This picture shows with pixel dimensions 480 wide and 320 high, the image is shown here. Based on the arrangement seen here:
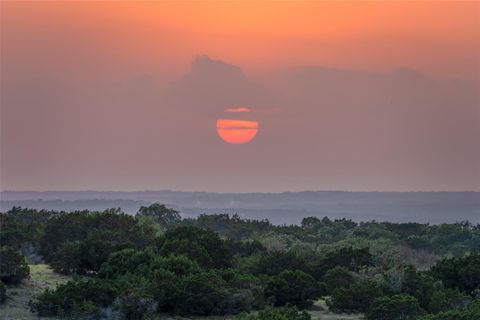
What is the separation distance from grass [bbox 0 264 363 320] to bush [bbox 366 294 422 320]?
3.20ft

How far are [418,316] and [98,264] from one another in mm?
15292

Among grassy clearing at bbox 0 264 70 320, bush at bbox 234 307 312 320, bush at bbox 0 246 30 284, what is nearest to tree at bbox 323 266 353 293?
bush at bbox 234 307 312 320

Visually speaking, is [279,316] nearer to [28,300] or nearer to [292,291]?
[292,291]

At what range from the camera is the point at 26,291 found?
3136cm

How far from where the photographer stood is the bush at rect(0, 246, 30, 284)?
31.5 metres

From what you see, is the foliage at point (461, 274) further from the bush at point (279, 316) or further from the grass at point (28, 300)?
the bush at point (279, 316)

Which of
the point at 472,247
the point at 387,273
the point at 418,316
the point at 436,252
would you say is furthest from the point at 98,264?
the point at 472,247

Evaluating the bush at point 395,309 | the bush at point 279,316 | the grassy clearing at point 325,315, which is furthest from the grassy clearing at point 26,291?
the bush at point 395,309

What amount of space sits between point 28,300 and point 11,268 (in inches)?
84.5

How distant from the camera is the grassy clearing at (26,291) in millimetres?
27438

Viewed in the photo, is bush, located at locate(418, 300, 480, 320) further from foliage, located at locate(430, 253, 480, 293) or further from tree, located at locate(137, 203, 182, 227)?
tree, located at locate(137, 203, 182, 227)

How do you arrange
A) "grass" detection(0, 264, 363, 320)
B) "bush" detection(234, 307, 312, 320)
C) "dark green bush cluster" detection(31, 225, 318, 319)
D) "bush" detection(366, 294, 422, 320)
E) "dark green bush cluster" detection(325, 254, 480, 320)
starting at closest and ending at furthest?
"bush" detection(234, 307, 312, 320) < "dark green bush cluster" detection(31, 225, 318, 319) < "grass" detection(0, 264, 363, 320) < "bush" detection(366, 294, 422, 320) < "dark green bush cluster" detection(325, 254, 480, 320)

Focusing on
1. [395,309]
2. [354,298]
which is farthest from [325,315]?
[395,309]

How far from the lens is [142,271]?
32094mm
